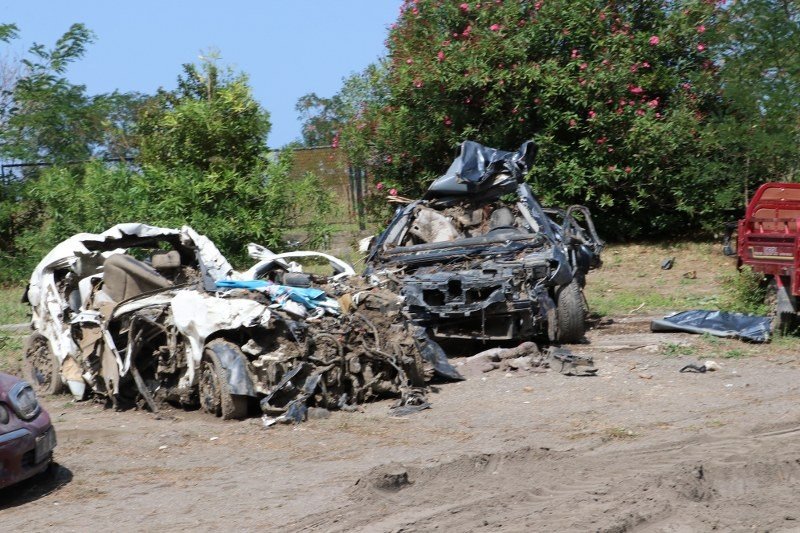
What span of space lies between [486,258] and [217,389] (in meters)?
3.92

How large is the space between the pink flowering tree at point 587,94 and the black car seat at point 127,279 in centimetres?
866

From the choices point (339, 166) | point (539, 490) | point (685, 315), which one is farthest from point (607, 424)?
point (339, 166)

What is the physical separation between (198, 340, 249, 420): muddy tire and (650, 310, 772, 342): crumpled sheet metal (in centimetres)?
563

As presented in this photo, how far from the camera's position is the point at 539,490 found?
19.3 feet

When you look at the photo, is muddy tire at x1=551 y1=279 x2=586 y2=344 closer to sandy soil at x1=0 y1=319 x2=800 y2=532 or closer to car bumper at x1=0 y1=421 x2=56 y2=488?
sandy soil at x1=0 y1=319 x2=800 y2=532

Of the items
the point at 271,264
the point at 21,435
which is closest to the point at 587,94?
the point at 271,264

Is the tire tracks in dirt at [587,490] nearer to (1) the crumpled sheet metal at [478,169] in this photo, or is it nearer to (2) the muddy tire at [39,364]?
(2) the muddy tire at [39,364]

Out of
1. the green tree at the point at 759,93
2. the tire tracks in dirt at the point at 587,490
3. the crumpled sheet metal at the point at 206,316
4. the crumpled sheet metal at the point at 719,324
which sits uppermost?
the green tree at the point at 759,93

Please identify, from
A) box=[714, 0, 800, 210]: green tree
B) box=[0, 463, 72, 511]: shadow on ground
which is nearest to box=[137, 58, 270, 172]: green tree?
box=[714, 0, 800, 210]: green tree

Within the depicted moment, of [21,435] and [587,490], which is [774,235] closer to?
[587,490]

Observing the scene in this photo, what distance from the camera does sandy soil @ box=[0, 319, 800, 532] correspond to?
5555 mm

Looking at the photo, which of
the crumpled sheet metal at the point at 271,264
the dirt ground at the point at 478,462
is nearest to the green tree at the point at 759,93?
the dirt ground at the point at 478,462

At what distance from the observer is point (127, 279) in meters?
9.95

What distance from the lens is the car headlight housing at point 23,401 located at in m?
6.50
